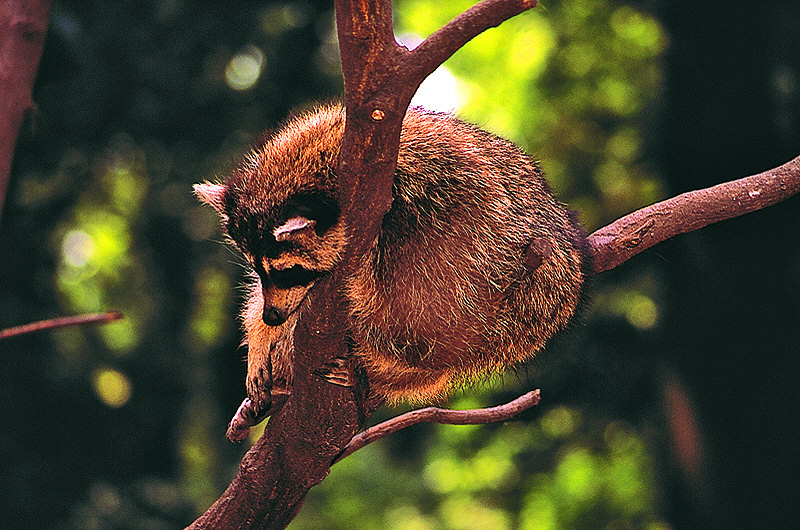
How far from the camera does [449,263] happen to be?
2805 millimetres

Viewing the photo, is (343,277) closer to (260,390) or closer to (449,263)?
(449,263)

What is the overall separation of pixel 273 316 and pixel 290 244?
226 mm

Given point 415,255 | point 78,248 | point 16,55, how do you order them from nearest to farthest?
point 415,255, point 16,55, point 78,248

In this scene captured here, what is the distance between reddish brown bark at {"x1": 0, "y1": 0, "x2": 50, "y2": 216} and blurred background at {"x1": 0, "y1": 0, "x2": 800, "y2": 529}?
201 cm

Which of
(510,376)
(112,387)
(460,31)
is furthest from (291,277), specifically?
(112,387)

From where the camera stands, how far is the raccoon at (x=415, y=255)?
8.59 ft

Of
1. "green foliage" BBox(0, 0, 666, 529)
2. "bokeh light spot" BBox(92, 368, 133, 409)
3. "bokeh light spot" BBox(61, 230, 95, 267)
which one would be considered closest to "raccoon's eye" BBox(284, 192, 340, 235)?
"green foliage" BBox(0, 0, 666, 529)

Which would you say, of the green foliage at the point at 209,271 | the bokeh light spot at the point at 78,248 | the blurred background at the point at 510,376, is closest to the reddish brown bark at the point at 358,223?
the blurred background at the point at 510,376

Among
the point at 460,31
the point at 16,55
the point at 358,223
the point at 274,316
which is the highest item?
the point at 16,55

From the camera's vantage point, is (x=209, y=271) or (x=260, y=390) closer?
(x=260, y=390)

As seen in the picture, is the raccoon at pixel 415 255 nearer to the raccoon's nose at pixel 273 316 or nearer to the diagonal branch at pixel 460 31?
Answer: the raccoon's nose at pixel 273 316

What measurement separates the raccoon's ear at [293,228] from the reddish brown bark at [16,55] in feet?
3.58

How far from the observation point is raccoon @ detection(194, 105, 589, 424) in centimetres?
262

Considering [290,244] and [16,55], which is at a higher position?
[16,55]
